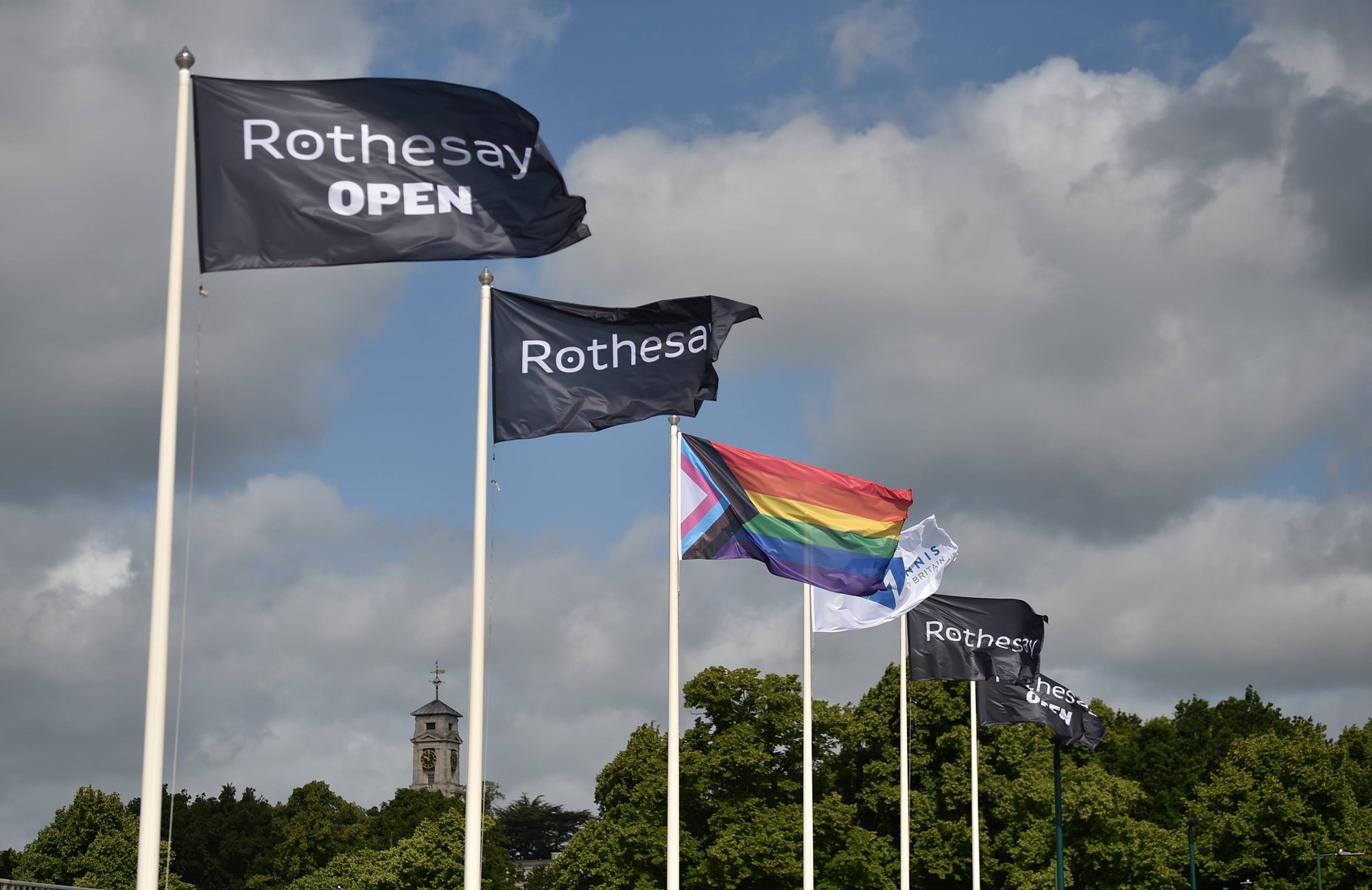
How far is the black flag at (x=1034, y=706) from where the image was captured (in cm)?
4647

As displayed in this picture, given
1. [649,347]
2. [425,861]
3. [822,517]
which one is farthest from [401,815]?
[649,347]

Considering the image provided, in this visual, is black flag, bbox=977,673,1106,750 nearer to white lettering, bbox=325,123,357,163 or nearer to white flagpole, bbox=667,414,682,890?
white flagpole, bbox=667,414,682,890

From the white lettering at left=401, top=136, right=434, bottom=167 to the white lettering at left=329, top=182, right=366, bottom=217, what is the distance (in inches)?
23.8

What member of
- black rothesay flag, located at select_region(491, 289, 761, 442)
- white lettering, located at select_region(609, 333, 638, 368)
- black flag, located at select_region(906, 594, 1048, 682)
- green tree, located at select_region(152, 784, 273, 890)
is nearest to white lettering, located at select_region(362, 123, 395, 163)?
black rothesay flag, located at select_region(491, 289, 761, 442)

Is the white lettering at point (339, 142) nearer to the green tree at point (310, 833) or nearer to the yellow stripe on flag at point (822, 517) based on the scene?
the yellow stripe on flag at point (822, 517)

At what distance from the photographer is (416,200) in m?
14.6

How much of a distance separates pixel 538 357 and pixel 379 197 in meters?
4.58

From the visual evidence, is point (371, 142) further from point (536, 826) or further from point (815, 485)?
point (536, 826)

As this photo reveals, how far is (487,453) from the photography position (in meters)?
18.2

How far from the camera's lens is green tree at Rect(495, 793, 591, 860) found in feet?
623

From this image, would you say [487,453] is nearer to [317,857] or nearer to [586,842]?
[586,842]

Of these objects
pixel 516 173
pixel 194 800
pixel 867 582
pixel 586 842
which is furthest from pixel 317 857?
pixel 516 173

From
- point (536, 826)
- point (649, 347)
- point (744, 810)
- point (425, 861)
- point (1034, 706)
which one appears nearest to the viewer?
point (649, 347)

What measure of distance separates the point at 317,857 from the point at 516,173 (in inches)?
4950
